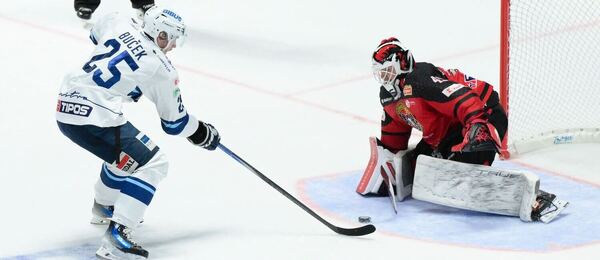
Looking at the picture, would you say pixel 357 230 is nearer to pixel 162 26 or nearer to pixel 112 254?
pixel 112 254

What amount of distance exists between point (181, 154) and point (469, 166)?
62.9 inches

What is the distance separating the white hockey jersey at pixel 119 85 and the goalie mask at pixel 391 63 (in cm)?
88

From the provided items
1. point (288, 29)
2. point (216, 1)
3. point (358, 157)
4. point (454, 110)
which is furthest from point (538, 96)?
point (216, 1)

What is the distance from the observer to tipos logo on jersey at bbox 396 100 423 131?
17.4 ft

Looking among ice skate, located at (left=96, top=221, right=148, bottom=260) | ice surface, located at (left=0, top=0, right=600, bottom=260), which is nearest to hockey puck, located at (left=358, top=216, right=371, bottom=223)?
ice surface, located at (left=0, top=0, right=600, bottom=260)

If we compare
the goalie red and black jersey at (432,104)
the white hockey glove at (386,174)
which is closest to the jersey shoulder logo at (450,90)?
the goalie red and black jersey at (432,104)

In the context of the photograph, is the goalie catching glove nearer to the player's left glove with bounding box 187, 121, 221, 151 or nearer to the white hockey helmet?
the player's left glove with bounding box 187, 121, 221, 151

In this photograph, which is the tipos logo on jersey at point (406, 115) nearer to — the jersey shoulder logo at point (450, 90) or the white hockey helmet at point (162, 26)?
the jersey shoulder logo at point (450, 90)

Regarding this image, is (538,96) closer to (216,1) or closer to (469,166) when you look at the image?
(469,166)

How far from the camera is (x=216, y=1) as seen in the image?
911cm

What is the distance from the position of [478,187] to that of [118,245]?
1.45m

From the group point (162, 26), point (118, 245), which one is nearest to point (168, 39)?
point (162, 26)

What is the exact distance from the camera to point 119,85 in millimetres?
4707

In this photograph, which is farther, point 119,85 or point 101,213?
point 101,213
